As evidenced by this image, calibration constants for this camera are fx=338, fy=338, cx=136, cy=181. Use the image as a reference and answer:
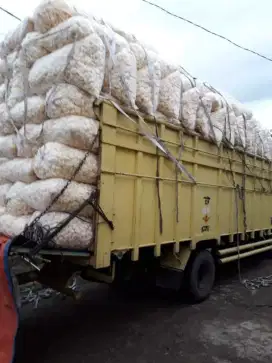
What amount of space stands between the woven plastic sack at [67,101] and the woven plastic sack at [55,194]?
68 centimetres

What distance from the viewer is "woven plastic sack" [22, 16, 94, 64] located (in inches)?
129

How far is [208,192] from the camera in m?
5.33

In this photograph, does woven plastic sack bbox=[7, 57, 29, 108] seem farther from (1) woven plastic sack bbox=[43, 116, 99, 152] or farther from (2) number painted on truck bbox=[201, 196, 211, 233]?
(2) number painted on truck bbox=[201, 196, 211, 233]

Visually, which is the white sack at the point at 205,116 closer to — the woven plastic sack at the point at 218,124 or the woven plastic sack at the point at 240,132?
the woven plastic sack at the point at 218,124

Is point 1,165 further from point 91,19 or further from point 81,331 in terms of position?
point 81,331

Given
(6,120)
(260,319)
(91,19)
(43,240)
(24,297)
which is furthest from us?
(24,297)

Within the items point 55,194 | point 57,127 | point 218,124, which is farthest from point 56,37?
point 218,124

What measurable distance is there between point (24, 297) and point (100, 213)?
8.74 ft

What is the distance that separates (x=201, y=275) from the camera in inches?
209

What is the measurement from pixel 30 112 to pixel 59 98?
47cm

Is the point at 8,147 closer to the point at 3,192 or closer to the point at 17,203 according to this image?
the point at 3,192

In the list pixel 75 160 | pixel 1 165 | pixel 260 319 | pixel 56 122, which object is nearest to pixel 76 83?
pixel 56 122

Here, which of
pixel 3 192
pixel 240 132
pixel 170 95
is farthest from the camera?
pixel 240 132

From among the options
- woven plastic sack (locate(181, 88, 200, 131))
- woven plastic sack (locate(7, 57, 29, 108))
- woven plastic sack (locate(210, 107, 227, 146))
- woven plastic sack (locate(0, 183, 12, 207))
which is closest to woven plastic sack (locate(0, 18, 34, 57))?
woven plastic sack (locate(7, 57, 29, 108))
